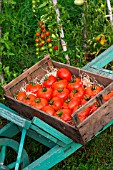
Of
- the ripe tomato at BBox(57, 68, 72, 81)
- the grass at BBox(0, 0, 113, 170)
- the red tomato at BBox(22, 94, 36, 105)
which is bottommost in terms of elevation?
the grass at BBox(0, 0, 113, 170)

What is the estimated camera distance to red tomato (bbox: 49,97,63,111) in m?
3.49

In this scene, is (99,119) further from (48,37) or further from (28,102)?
(48,37)

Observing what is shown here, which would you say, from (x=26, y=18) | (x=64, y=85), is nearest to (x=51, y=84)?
(x=64, y=85)

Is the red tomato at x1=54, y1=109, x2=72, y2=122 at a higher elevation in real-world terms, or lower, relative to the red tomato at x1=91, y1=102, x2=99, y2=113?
lower

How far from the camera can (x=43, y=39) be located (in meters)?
4.96

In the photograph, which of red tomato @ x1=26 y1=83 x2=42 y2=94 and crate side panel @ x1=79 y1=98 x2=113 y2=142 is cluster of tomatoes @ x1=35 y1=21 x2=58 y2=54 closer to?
red tomato @ x1=26 y1=83 x2=42 y2=94

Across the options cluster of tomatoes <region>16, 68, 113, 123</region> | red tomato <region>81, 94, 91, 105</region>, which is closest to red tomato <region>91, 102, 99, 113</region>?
cluster of tomatoes <region>16, 68, 113, 123</region>

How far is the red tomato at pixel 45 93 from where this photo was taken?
3.64 m

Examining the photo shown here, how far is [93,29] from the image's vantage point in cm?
536

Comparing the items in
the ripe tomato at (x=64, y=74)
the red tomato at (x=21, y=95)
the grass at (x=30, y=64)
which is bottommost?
the grass at (x=30, y=64)

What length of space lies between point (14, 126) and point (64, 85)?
0.65 metres

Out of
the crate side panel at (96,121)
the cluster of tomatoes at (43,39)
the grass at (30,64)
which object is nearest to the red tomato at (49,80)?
the crate side panel at (96,121)

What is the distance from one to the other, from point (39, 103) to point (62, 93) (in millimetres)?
229

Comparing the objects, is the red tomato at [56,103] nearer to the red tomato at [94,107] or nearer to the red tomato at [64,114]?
the red tomato at [64,114]
